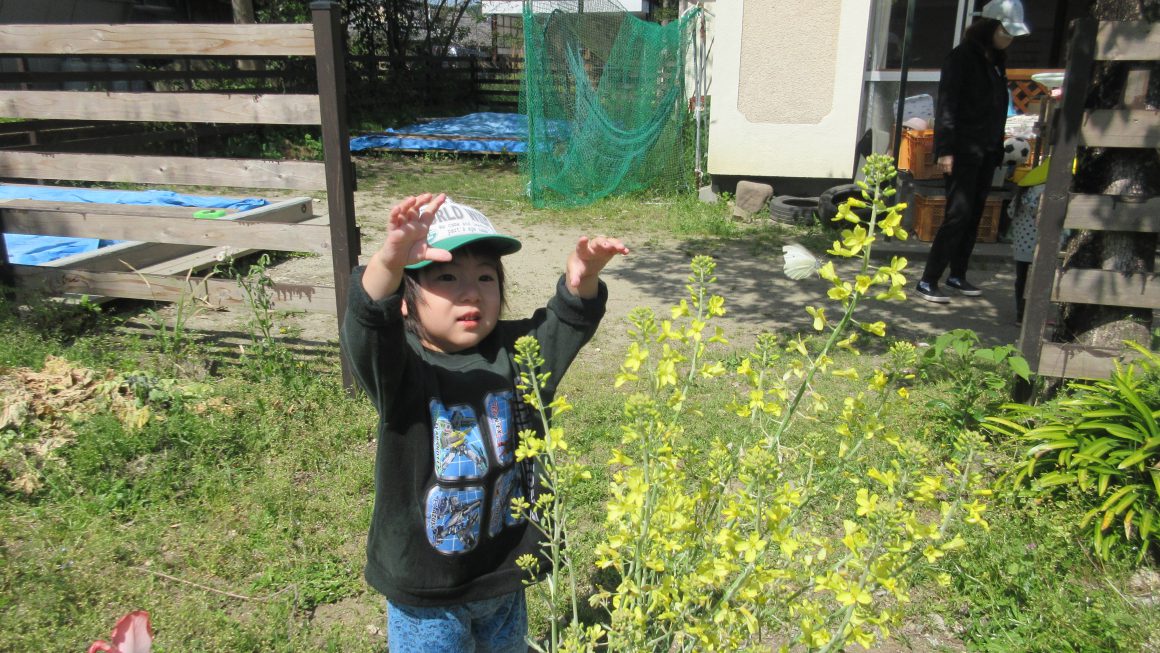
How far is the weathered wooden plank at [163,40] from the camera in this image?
409cm

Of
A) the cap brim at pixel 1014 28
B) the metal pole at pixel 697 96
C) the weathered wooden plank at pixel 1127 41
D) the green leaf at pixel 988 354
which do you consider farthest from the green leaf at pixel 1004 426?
the metal pole at pixel 697 96


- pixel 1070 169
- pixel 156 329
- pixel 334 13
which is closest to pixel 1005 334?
pixel 1070 169

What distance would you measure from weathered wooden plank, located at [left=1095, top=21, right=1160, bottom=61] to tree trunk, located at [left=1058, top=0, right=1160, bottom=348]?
0.15 metres

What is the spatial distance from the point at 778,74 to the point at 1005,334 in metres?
4.82

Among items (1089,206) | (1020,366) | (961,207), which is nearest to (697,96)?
(961,207)

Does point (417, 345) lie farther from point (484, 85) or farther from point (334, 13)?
point (484, 85)

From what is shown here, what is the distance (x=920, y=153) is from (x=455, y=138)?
819cm

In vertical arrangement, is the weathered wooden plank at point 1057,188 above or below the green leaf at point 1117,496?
above

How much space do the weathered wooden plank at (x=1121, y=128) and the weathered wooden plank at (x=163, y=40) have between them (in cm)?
354

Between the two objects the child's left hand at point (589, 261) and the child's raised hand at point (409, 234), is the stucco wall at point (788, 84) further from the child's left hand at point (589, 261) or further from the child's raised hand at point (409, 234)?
the child's raised hand at point (409, 234)

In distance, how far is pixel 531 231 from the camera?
8.95 meters

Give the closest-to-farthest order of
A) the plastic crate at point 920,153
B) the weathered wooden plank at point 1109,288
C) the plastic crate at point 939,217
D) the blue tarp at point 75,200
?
the weathered wooden plank at point 1109,288, the blue tarp at point 75,200, the plastic crate at point 939,217, the plastic crate at point 920,153

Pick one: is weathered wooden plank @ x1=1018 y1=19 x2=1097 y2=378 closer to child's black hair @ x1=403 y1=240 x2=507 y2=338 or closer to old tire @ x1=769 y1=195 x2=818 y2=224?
child's black hair @ x1=403 y1=240 x2=507 y2=338

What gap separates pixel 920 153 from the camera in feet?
29.3
